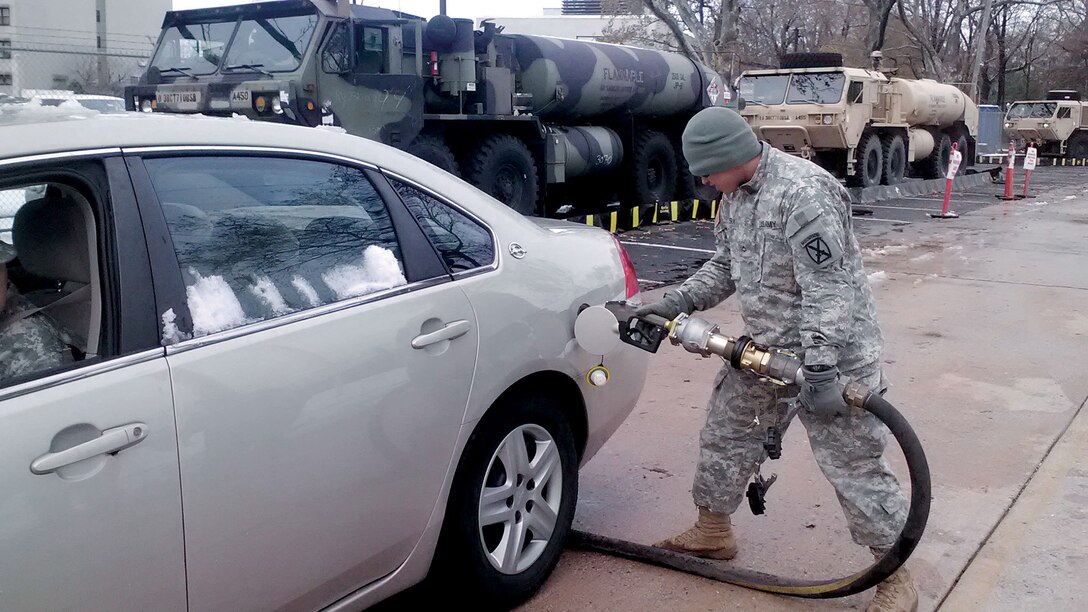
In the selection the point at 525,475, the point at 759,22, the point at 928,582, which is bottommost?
the point at 928,582

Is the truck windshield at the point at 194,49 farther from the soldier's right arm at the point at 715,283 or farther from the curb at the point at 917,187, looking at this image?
the curb at the point at 917,187

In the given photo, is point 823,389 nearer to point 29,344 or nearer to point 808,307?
point 808,307

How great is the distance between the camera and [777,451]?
3.24 metres

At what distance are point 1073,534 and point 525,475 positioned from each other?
7.31ft

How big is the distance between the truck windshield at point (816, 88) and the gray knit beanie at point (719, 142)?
55.1 feet

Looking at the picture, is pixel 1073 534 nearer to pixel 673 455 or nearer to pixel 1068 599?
pixel 1068 599

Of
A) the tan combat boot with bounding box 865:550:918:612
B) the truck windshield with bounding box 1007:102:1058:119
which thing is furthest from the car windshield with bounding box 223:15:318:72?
the truck windshield with bounding box 1007:102:1058:119

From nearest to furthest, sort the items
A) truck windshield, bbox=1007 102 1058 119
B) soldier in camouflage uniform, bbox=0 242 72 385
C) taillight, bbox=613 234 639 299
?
soldier in camouflage uniform, bbox=0 242 72 385 < taillight, bbox=613 234 639 299 < truck windshield, bbox=1007 102 1058 119

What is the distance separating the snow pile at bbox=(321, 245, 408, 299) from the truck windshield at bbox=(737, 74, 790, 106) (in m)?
17.9

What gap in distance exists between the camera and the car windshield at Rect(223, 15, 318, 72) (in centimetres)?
1021

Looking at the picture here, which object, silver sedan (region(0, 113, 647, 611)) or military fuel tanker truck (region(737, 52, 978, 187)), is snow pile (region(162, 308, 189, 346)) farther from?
military fuel tanker truck (region(737, 52, 978, 187))

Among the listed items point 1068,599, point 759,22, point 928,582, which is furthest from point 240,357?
point 759,22

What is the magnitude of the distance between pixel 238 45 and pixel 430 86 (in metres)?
2.10

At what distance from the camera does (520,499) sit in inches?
128
